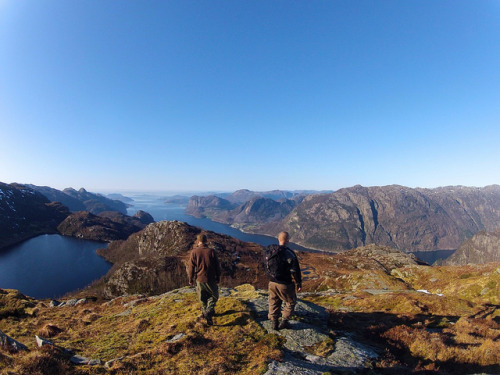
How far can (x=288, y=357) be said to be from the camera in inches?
349

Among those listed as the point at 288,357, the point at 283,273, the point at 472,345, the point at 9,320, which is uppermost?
the point at 283,273

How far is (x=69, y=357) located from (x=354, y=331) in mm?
13340

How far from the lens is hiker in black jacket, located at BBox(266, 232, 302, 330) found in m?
10.9

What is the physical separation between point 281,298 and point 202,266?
427cm

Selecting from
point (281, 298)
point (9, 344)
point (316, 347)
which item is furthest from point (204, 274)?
point (9, 344)

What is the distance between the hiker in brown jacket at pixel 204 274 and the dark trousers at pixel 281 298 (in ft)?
9.79

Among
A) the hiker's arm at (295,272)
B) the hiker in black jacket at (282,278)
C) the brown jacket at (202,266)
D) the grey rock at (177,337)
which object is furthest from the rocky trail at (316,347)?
the grey rock at (177,337)

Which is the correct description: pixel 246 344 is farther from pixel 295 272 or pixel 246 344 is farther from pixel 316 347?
pixel 295 272

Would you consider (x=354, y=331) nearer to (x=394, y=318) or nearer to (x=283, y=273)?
(x=394, y=318)

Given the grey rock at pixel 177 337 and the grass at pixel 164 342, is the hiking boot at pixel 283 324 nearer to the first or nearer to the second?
the grass at pixel 164 342

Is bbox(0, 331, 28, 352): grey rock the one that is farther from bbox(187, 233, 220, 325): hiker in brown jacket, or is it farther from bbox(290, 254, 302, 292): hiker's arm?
bbox(290, 254, 302, 292): hiker's arm

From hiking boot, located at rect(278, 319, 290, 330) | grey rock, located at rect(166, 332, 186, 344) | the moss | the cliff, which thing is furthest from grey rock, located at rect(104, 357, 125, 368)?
the moss

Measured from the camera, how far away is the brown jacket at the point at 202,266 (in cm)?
1241

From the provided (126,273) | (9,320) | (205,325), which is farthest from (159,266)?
(205,325)
